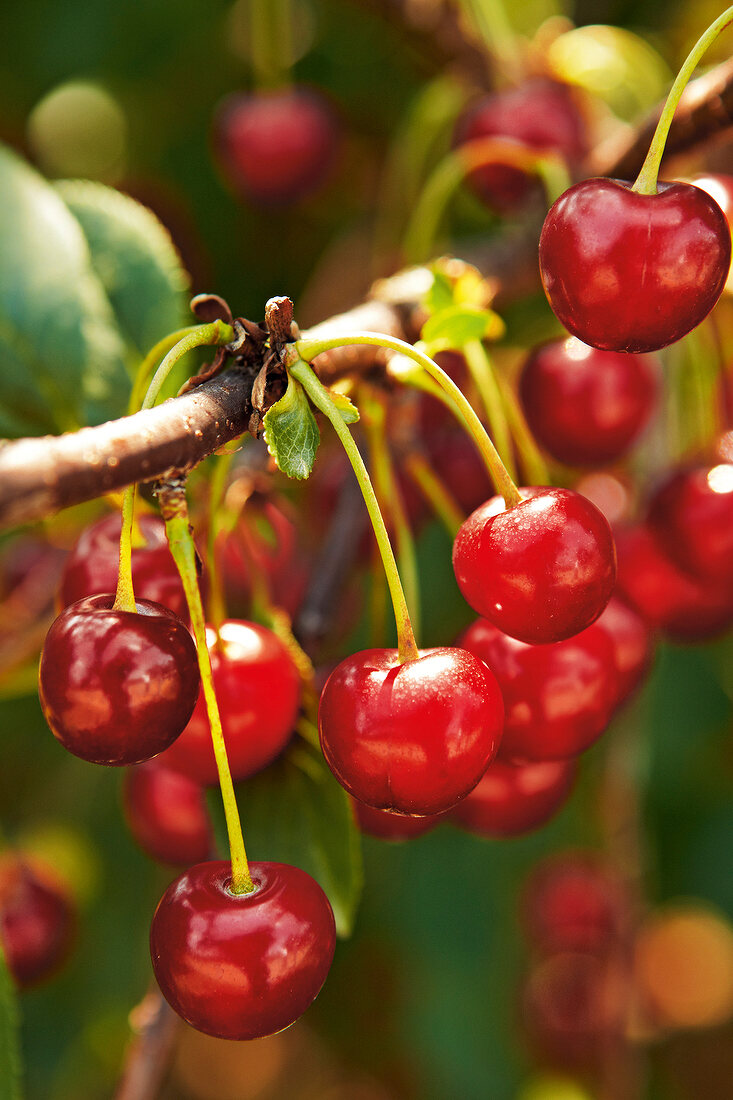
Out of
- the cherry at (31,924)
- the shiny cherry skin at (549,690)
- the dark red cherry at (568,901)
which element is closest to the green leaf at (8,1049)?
the shiny cherry skin at (549,690)

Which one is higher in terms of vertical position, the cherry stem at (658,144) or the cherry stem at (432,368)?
the cherry stem at (658,144)

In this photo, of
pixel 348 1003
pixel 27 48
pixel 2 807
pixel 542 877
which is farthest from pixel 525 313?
pixel 348 1003

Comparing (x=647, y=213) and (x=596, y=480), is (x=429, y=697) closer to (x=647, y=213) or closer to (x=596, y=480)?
(x=647, y=213)

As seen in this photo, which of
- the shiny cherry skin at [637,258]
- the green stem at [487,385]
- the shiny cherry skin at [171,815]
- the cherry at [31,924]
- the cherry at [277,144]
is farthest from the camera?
the cherry at [277,144]

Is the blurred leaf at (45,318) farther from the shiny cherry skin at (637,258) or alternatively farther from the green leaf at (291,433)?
the shiny cherry skin at (637,258)

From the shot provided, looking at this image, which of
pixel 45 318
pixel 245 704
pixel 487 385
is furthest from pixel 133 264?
pixel 245 704

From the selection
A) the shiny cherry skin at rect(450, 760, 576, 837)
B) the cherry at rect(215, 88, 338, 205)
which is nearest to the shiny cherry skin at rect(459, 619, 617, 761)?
the shiny cherry skin at rect(450, 760, 576, 837)
